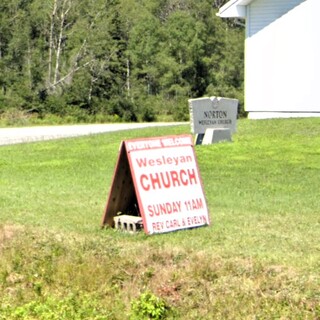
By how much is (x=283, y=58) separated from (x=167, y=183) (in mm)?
17797

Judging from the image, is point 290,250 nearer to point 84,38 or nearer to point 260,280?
point 260,280

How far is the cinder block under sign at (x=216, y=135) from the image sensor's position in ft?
65.5

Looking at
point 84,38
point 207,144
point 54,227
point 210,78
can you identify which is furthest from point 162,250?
point 210,78

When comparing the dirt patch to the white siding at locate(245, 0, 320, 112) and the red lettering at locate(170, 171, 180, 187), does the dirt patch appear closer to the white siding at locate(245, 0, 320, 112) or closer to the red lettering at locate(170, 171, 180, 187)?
the red lettering at locate(170, 171, 180, 187)

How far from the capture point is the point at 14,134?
28781 millimetres

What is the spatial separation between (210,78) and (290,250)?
5008 cm

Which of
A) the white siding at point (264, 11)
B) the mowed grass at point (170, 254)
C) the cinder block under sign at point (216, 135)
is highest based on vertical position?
the white siding at point (264, 11)

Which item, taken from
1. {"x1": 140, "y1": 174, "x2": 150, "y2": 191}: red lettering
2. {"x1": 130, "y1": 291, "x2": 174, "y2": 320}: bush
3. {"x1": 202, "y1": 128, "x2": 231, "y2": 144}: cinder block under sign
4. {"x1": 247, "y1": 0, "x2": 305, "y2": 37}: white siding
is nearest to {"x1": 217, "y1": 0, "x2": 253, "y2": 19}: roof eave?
{"x1": 247, "y1": 0, "x2": 305, "y2": 37}: white siding

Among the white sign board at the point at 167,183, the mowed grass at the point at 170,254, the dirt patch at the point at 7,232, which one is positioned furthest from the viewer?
the dirt patch at the point at 7,232

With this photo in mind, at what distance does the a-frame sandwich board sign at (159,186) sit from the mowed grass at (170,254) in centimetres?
17

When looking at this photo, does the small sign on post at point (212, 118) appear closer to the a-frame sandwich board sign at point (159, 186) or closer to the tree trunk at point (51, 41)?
the a-frame sandwich board sign at point (159, 186)

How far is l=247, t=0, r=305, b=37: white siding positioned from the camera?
27.2 m

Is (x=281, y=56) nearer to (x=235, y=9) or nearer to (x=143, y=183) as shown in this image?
(x=235, y=9)

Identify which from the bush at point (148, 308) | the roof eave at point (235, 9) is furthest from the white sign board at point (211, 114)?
the bush at point (148, 308)
